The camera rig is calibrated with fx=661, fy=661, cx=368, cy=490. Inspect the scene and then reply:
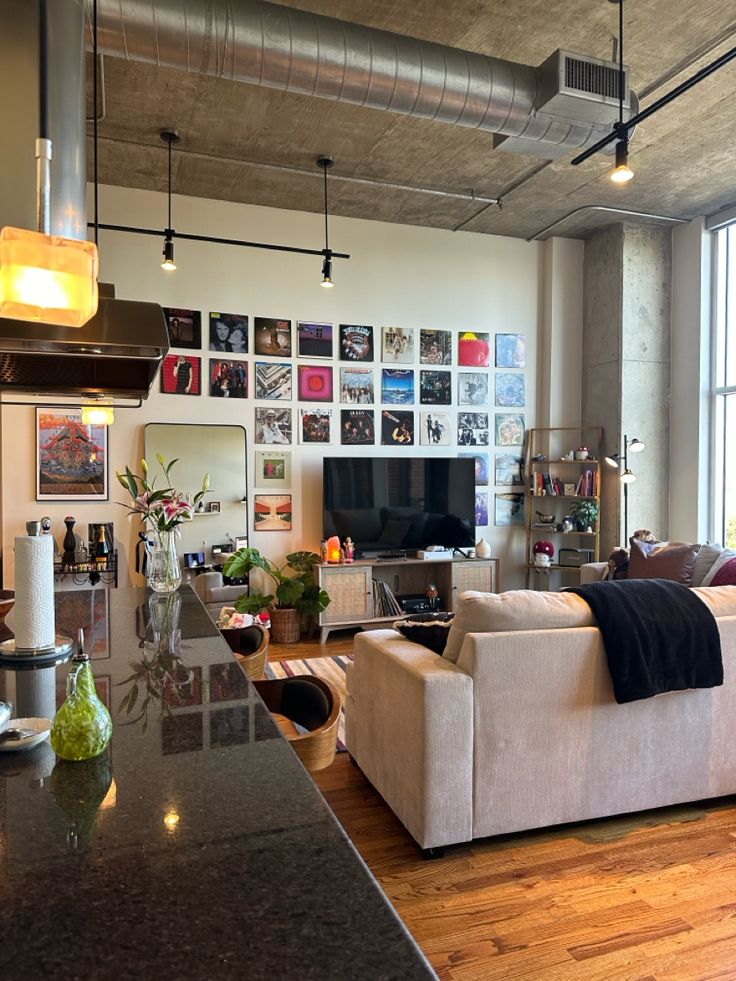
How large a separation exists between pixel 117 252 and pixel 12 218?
14.2 ft

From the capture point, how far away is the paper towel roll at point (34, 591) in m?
1.77

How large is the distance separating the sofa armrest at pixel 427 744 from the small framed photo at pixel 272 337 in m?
3.98

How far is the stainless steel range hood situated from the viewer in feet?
6.15

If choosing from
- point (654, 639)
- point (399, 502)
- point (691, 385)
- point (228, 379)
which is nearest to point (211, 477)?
point (228, 379)

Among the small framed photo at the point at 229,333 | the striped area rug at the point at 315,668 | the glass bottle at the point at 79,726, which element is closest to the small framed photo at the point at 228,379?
the small framed photo at the point at 229,333

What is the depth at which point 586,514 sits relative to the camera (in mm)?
6488

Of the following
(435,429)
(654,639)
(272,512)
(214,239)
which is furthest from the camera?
(435,429)

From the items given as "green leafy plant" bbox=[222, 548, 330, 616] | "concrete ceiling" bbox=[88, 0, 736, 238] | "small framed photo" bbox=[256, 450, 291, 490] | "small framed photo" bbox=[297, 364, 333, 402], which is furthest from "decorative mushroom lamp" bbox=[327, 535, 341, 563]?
"concrete ceiling" bbox=[88, 0, 736, 238]

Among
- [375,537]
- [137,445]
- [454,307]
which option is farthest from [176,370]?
[454,307]

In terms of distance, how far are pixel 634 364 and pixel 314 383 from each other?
10.3 feet

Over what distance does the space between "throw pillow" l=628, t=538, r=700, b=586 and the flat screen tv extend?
1.72m

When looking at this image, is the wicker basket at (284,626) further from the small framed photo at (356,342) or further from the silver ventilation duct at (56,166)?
the silver ventilation duct at (56,166)

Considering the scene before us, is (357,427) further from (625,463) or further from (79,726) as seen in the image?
(79,726)

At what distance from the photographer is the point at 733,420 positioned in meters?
6.25
